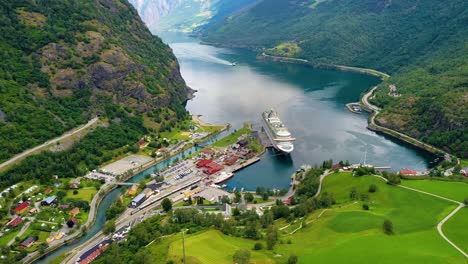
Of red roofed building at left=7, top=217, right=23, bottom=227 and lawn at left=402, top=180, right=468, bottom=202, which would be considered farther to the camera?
red roofed building at left=7, top=217, right=23, bottom=227

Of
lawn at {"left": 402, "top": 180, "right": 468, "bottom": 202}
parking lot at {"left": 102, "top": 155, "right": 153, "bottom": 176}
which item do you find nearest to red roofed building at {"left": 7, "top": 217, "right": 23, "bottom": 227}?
parking lot at {"left": 102, "top": 155, "right": 153, "bottom": 176}

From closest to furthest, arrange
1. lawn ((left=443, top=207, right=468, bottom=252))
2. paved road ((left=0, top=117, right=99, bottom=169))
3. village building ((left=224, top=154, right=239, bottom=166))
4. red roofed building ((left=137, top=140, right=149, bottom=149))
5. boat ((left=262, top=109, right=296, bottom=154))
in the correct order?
lawn ((left=443, top=207, right=468, bottom=252)) → paved road ((left=0, top=117, right=99, bottom=169)) → village building ((left=224, top=154, right=239, bottom=166)) → boat ((left=262, top=109, right=296, bottom=154)) → red roofed building ((left=137, top=140, right=149, bottom=149))

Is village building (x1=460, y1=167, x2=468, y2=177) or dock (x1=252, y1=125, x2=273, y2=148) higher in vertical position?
dock (x1=252, y1=125, x2=273, y2=148)

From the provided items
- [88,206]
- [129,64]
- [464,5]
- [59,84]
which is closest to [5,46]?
[59,84]

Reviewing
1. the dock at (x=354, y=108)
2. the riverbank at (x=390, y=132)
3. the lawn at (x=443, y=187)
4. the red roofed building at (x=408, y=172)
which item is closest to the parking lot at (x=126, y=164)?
the red roofed building at (x=408, y=172)

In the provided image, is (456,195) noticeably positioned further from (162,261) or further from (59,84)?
(59,84)

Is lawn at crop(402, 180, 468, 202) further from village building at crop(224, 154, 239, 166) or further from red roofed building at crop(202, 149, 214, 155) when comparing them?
red roofed building at crop(202, 149, 214, 155)

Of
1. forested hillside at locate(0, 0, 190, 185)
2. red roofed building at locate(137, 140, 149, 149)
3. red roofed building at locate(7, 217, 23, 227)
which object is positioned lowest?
red roofed building at locate(7, 217, 23, 227)

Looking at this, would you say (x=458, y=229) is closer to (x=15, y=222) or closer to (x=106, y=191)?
(x=106, y=191)

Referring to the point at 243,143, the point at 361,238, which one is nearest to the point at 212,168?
the point at 243,143
